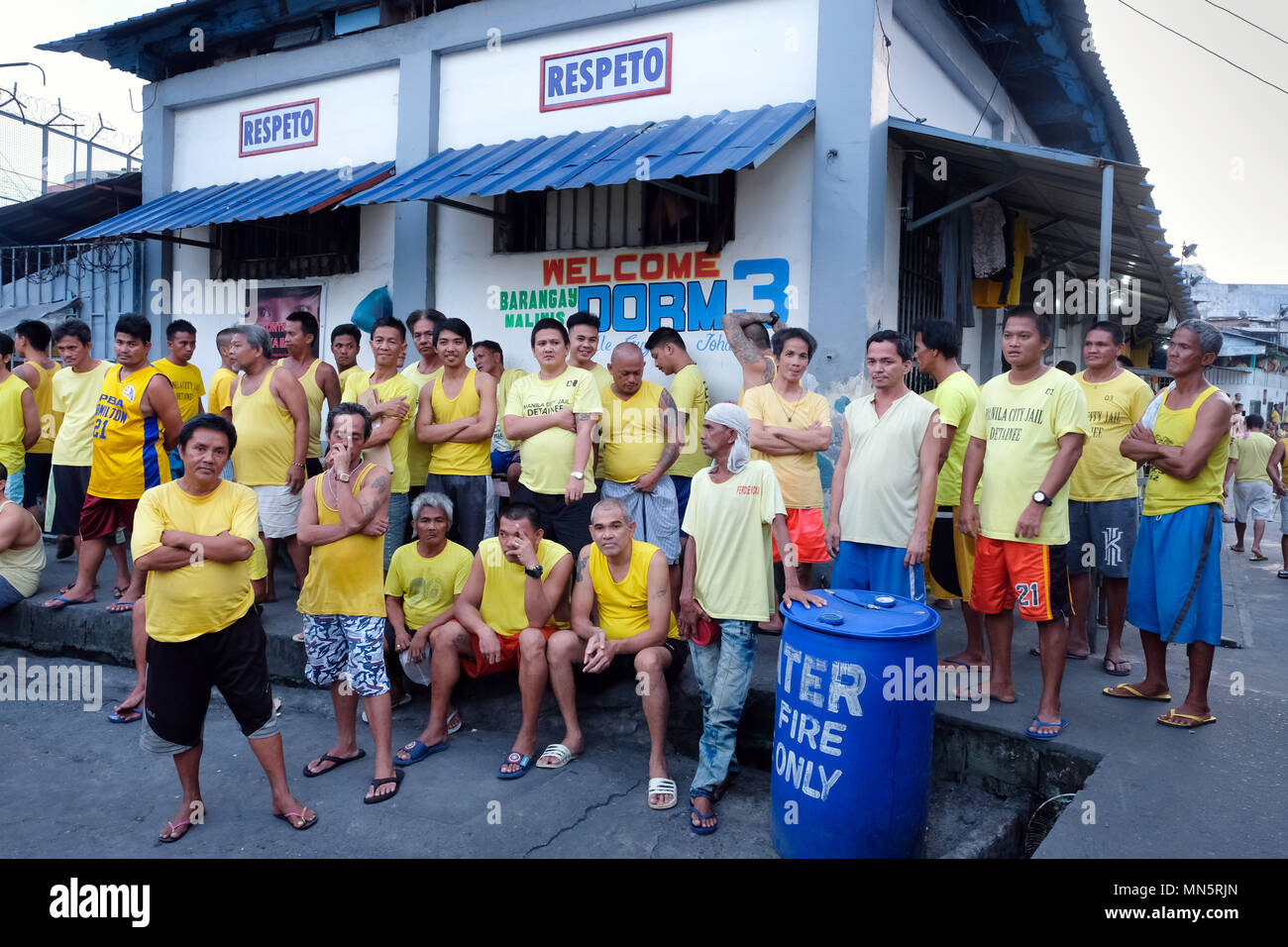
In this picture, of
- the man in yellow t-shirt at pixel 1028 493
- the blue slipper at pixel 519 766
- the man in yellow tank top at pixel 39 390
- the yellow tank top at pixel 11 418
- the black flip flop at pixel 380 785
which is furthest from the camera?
the man in yellow tank top at pixel 39 390

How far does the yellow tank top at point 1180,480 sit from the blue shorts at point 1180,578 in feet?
0.14

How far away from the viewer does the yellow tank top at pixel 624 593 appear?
4301 millimetres

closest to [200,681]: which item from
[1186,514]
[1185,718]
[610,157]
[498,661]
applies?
[498,661]

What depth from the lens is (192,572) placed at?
3.58 meters

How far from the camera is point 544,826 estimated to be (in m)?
3.85

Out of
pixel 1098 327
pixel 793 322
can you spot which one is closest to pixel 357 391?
pixel 793 322

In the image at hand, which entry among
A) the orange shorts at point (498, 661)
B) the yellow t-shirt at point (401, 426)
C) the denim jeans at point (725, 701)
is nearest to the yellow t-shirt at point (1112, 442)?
the denim jeans at point (725, 701)

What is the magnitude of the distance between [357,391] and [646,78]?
328 cm

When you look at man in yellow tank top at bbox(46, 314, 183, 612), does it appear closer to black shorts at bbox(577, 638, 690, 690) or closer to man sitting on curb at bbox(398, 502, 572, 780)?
man sitting on curb at bbox(398, 502, 572, 780)

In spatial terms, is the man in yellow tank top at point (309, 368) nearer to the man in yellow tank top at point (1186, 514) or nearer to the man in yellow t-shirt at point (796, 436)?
the man in yellow t-shirt at point (796, 436)

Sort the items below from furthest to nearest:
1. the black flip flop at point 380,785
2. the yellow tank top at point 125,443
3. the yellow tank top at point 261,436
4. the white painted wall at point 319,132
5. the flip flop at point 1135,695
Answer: the white painted wall at point 319,132
the yellow tank top at point 125,443
the yellow tank top at point 261,436
the flip flop at point 1135,695
the black flip flop at point 380,785

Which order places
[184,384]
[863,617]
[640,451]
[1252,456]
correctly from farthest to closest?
[1252,456] < [184,384] < [640,451] < [863,617]

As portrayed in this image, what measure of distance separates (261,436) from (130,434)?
95cm

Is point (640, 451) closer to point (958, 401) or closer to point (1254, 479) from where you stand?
point (958, 401)
